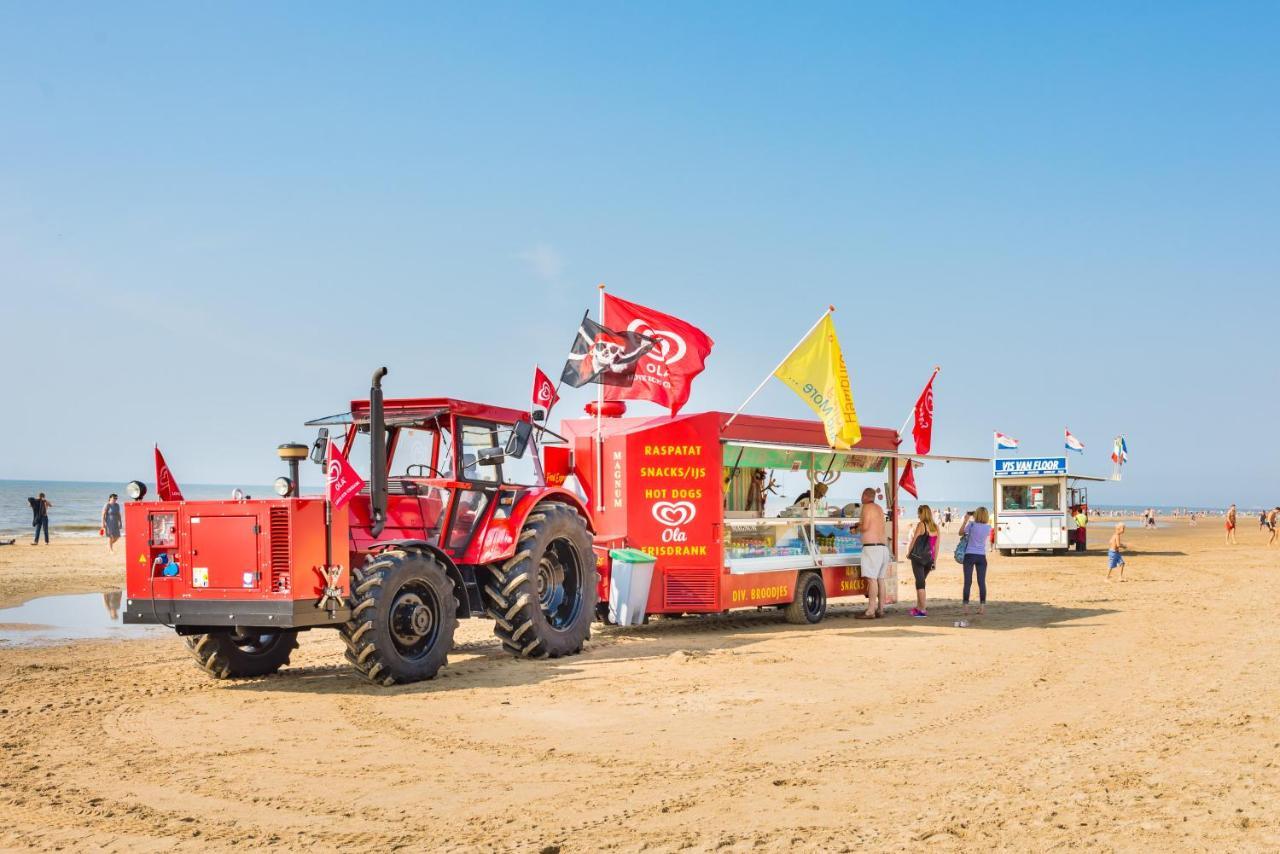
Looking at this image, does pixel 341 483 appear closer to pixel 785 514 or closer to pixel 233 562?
pixel 233 562

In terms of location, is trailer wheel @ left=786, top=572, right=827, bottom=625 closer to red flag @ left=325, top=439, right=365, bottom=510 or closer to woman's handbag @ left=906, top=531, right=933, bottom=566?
woman's handbag @ left=906, top=531, right=933, bottom=566

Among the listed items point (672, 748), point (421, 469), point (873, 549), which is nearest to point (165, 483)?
point (421, 469)

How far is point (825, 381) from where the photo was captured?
14617 mm

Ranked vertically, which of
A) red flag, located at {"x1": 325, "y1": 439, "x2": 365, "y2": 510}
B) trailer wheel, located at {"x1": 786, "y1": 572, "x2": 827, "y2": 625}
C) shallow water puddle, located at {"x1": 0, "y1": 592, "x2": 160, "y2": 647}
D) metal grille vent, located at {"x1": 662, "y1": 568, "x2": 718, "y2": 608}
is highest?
red flag, located at {"x1": 325, "y1": 439, "x2": 365, "y2": 510}

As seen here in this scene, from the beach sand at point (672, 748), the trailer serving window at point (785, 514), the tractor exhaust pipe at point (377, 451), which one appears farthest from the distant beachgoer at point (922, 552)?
the tractor exhaust pipe at point (377, 451)

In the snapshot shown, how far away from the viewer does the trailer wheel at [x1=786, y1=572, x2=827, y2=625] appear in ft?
49.5

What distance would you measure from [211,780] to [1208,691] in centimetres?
735

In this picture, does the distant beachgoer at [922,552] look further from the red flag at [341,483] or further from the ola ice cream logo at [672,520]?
the red flag at [341,483]

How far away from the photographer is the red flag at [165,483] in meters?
9.64

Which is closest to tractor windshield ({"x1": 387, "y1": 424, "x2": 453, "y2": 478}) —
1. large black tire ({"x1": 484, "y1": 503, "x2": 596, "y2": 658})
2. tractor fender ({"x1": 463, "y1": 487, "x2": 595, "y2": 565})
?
tractor fender ({"x1": 463, "y1": 487, "x2": 595, "y2": 565})

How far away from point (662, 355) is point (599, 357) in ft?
3.42

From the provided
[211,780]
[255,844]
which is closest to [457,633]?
[211,780]

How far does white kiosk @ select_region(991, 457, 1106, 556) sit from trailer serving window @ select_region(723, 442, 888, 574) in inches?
710

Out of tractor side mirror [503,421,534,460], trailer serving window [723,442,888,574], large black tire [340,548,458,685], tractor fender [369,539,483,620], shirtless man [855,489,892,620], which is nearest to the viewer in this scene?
large black tire [340,548,458,685]
